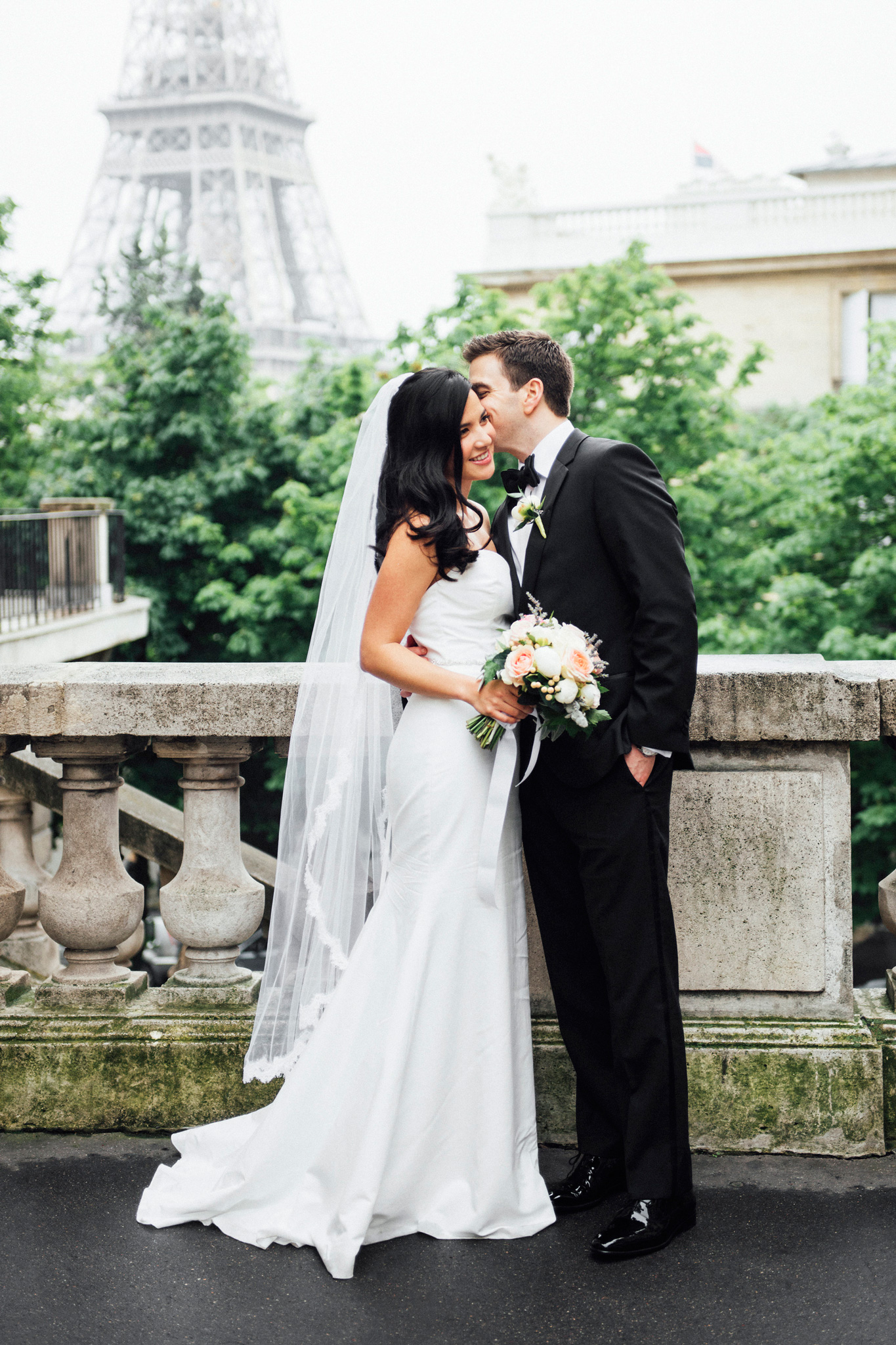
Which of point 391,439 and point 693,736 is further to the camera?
point 693,736

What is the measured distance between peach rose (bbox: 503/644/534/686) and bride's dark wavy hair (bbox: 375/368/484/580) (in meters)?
0.39

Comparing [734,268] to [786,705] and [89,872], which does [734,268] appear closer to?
[786,705]

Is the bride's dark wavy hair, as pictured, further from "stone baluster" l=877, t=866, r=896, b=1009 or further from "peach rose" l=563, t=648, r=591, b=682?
"stone baluster" l=877, t=866, r=896, b=1009

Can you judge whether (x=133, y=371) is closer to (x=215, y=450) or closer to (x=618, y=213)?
(x=215, y=450)

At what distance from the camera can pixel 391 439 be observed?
3.05m

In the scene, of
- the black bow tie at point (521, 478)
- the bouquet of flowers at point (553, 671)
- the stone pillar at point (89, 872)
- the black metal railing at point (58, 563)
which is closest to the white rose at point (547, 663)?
the bouquet of flowers at point (553, 671)

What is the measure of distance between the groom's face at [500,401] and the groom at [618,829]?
16cm

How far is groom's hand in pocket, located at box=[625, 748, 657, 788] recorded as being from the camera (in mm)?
2846

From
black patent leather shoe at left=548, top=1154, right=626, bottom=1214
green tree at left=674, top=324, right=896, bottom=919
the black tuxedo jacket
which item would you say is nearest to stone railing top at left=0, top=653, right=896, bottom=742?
the black tuxedo jacket

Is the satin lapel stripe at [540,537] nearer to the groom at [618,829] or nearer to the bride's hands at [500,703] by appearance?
the groom at [618,829]

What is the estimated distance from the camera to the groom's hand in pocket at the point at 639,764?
2.85 m

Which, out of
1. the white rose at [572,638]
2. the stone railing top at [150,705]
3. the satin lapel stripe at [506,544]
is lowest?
the stone railing top at [150,705]

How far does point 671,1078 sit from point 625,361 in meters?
17.8

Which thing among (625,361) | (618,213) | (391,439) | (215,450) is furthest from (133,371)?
(391,439)
